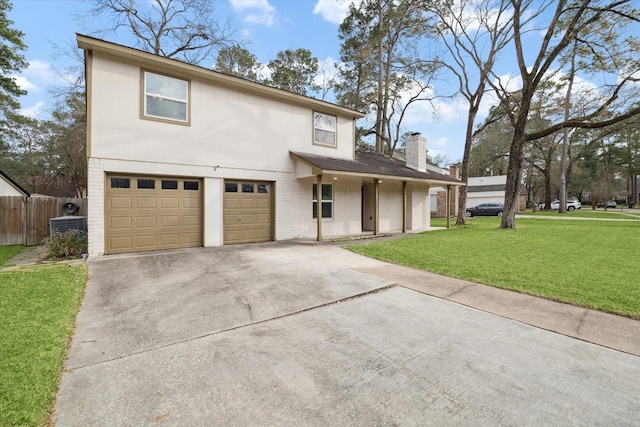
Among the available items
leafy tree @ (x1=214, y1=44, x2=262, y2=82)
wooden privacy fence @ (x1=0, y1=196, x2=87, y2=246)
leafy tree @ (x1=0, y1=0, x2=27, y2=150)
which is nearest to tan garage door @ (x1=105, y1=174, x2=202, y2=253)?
wooden privacy fence @ (x1=0, y1=196, x2=87, y2=246)

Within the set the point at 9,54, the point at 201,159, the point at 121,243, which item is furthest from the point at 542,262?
the point at 9,54

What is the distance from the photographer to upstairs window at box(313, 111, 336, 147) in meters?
12.2

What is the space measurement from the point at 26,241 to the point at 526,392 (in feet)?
49.8

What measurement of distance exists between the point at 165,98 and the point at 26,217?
761cm

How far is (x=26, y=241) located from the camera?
1082 centimetres

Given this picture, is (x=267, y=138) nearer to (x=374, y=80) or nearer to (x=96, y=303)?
(x=96, y=303)

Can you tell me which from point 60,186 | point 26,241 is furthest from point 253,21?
point 60,186

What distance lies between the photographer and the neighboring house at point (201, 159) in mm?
7781

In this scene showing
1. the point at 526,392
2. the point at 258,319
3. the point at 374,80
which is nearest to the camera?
the point at 526,392

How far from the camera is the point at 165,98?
866 centimetres

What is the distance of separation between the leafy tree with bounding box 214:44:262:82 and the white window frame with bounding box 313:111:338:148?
10148 millimetres

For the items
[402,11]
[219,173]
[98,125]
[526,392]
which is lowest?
[526,392]

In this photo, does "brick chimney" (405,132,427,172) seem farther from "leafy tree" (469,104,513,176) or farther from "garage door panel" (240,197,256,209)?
"leafy tree" (469,104,513,176)

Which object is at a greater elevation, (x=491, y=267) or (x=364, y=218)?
(x=364, y=218)
